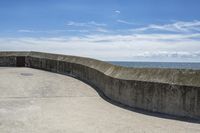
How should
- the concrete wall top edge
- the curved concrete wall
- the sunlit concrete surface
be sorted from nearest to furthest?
the sunlit concrete surface
the curved concrete wall
the concrete wall top edge

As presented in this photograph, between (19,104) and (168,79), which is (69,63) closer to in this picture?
(19,104)

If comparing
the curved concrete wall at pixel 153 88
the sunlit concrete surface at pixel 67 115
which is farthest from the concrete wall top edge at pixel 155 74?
the sunlit concrete surface at pixel 67 115

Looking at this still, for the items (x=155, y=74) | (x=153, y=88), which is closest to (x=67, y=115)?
(x=153, y=88)

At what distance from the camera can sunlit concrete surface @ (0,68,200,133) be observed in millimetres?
7201

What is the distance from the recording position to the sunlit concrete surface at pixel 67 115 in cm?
720

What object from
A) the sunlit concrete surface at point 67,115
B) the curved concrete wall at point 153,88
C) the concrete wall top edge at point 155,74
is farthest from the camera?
the concrete wall top edge at point 155,74

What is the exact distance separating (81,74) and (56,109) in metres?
6.80

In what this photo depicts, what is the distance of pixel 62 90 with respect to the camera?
42.2ft

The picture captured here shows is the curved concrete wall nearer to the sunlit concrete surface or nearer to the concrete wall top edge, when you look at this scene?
the concrete wall top edge

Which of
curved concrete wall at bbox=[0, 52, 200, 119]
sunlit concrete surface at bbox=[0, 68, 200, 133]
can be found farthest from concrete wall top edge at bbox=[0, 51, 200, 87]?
sunlit concrete surface at bbox=[0, 68, 200, 133]

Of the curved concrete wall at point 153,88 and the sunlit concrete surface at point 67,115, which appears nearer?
the sunlit concrete surface at point 67,115

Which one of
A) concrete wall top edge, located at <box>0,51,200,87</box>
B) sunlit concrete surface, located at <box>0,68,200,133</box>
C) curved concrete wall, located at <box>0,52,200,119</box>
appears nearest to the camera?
sunlit concrete surface, located at <box>0,68,200,133</box>

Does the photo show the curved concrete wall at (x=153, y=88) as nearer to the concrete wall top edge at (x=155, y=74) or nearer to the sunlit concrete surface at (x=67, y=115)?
the concrete wall top edge at (x=155, y=74)

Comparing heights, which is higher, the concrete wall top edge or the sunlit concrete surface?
the concrete wall top edge
